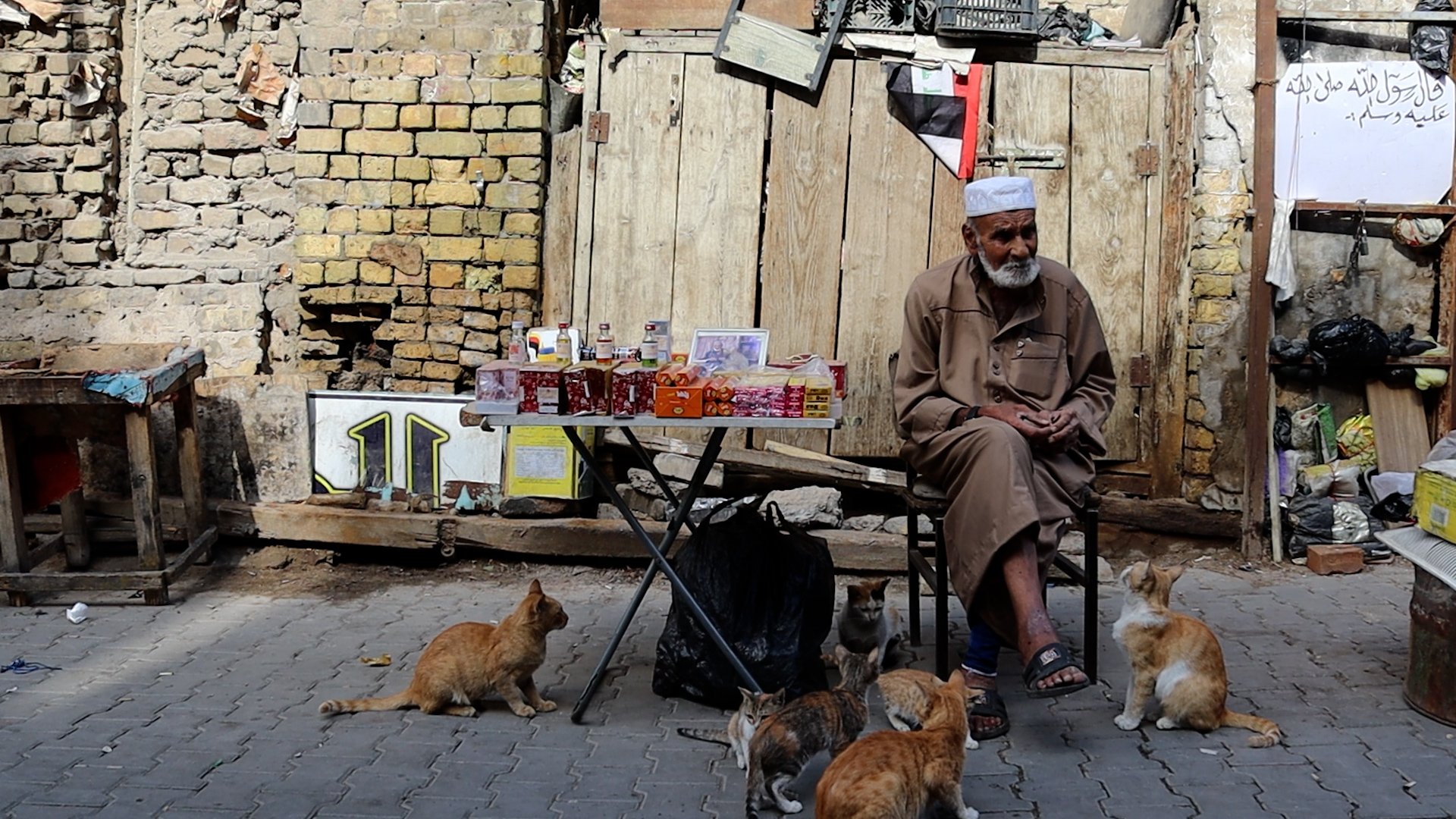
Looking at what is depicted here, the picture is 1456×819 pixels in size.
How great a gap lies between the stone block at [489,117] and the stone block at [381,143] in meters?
0.27

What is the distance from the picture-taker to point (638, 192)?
630 centimetres

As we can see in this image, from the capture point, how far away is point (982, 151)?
6.19m

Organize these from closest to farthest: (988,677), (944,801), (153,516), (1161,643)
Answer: (944,801)
(1161,643)
(988,677)
(153,516)

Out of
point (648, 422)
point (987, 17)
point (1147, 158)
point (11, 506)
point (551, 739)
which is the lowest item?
point (551, 739)

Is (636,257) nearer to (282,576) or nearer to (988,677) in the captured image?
(282,576)

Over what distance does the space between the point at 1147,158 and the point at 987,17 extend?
3.52 feet

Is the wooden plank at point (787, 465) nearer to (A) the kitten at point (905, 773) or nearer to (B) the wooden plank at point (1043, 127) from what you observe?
(B) the wooden plank at point (1043, 127)

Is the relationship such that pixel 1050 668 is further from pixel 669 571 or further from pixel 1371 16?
pixel 1371 16

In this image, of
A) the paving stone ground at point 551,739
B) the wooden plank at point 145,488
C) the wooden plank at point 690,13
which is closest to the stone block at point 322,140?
the wooden plank at point 690,13

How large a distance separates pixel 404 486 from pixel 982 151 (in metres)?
3.39

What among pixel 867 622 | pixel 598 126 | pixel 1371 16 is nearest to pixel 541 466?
pixel 598 126

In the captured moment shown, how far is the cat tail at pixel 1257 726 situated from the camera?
3736 millimetres

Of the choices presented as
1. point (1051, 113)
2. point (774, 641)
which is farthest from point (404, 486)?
point (1051, 113)

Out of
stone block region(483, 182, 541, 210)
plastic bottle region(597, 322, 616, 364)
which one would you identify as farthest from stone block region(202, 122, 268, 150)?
plastic bottle region(597, 322, 616, 364)
